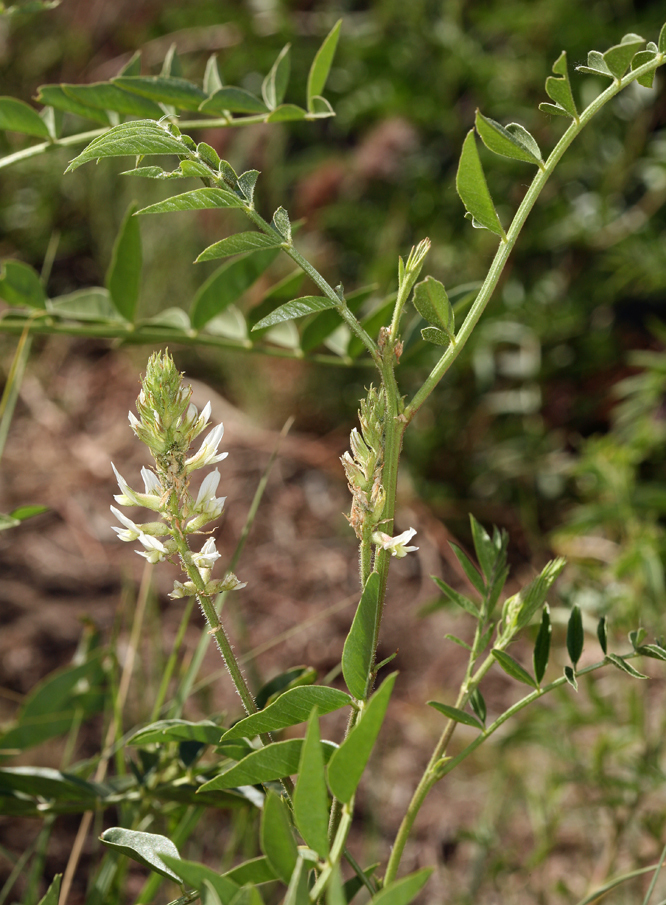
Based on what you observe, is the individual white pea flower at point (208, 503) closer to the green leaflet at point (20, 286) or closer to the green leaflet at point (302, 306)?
the green leaflet at point (302, 306)

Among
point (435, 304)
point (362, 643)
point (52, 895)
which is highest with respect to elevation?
point (435, 304)

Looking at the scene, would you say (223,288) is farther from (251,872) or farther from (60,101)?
(251,872)

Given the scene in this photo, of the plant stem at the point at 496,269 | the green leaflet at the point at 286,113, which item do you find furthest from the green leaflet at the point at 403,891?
the green leaflet at the point at 286,113

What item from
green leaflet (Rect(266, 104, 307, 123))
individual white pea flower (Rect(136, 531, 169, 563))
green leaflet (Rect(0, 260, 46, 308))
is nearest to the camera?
individual white pea flower (Rect(136, 531, 169, 563))

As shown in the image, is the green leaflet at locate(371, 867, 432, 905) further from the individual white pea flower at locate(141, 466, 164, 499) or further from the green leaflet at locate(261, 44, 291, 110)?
the green leaflet at locate(261, 44, 291, 110)

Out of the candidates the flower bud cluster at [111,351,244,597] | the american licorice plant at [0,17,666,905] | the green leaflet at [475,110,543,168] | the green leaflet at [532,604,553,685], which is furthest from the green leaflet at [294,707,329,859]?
the green leaflet at [475,110,543,168]

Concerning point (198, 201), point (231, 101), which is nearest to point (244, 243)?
point (198, 201)
